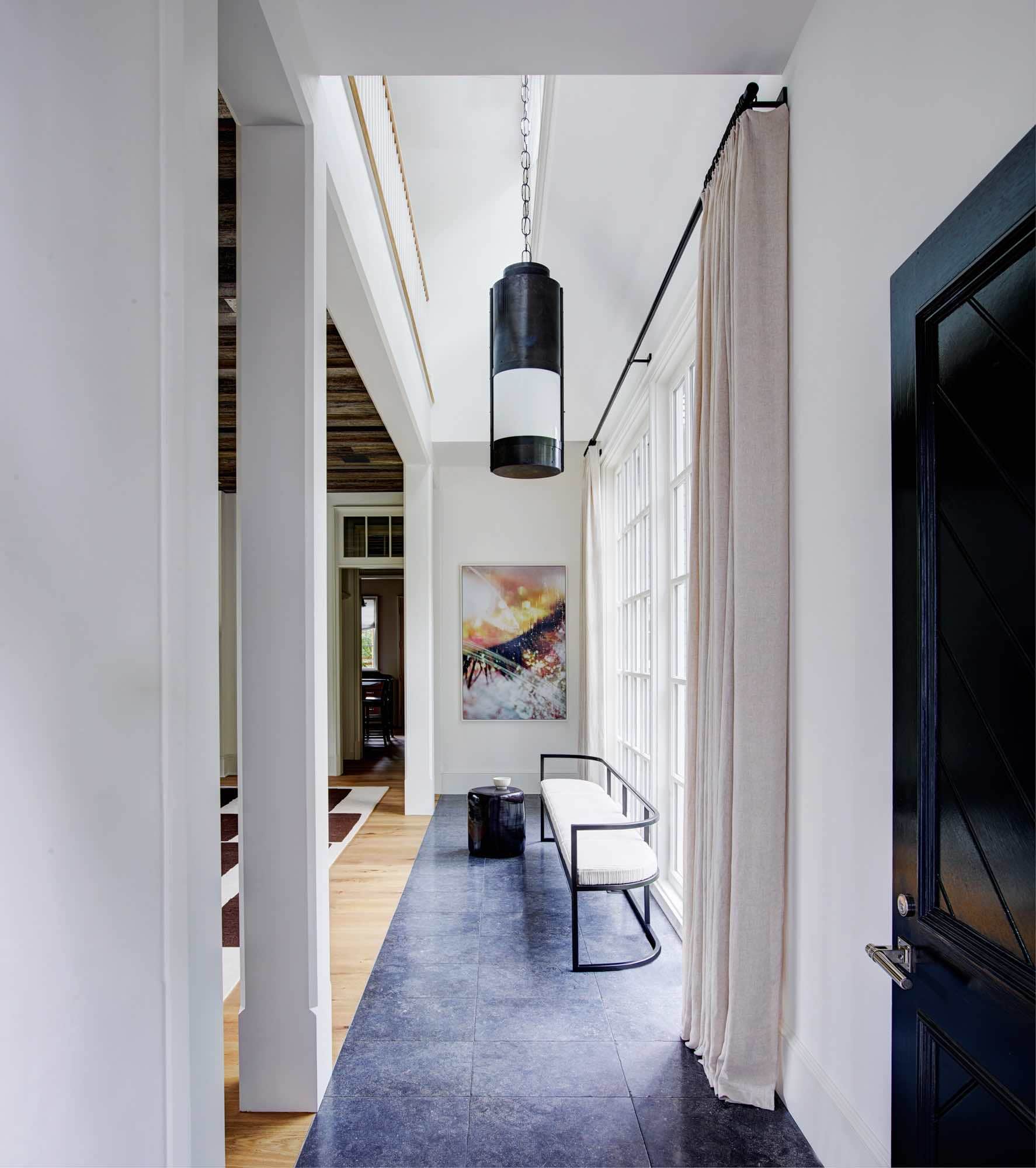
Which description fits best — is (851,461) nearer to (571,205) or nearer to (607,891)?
(607,891)

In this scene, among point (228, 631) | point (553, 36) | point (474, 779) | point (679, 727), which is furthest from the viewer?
point (228, 631)

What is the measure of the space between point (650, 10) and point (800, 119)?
43cm

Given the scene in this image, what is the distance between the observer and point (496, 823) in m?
4.43

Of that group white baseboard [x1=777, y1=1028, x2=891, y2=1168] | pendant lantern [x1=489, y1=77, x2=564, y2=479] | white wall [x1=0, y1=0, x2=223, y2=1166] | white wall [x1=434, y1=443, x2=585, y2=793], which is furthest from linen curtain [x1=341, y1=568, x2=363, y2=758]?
white wall [x1=0, y1=0, x2=223, y2=1166]

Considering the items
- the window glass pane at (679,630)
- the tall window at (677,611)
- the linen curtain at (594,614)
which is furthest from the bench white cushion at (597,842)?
the linen curtain at (594,614)

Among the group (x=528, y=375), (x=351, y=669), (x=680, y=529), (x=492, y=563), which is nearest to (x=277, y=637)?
(x=528, y=375)

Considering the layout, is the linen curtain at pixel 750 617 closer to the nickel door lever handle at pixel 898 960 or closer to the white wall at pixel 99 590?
the nickel door lever handle at pixel 898 960

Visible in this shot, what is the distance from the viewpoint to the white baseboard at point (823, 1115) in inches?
63.3

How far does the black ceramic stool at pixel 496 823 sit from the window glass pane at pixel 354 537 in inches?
148

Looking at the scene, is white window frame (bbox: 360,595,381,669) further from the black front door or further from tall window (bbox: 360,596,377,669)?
the black front door

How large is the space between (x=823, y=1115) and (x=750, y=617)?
1111 millimetres

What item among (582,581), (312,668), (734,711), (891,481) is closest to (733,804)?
(734,711)

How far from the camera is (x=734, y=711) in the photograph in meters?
2.06

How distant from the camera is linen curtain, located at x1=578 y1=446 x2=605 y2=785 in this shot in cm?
555
